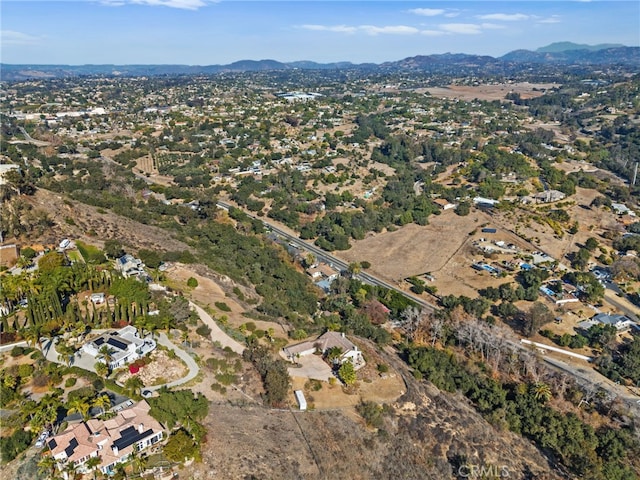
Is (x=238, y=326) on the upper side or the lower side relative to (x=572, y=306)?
upper

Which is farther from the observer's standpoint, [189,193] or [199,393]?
[189,193]

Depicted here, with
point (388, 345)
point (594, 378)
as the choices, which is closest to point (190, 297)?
point (388, 345)

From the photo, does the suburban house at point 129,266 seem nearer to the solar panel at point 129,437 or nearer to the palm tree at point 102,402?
the palm tree at point 102,402

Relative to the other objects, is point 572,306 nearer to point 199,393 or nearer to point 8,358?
A: point 199,393

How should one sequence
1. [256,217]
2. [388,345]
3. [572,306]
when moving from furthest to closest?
[256,217], [572,306], [388,345]

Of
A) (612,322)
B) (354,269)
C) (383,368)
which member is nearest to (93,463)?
(383,368)
